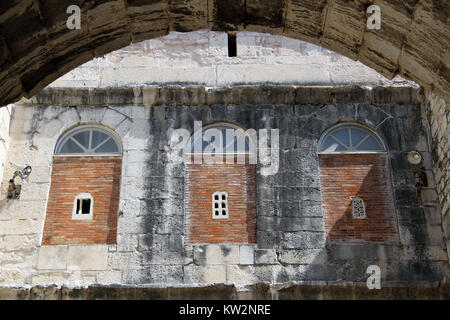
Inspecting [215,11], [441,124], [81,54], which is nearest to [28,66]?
[81,54]

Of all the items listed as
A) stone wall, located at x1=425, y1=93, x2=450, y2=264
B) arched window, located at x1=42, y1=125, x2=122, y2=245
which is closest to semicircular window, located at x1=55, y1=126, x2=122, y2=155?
arched window, located at x1=42, y1=125, x2=122, y2=245

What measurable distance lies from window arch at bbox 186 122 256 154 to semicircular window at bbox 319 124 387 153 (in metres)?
1.23

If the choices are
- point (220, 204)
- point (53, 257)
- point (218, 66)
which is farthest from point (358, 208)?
point (53, 257)

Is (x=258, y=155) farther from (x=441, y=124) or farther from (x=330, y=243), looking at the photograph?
(x=441, y=124)

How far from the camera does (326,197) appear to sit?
1059 cm

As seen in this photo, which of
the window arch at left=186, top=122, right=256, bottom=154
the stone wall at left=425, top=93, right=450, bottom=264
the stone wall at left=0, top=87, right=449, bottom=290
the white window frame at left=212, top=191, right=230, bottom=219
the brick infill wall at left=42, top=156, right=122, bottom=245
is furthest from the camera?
the window arch at left=186, top=122, right=256, bottom=154

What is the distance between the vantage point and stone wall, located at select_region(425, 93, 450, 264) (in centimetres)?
1013

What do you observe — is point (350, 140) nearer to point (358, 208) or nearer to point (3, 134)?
Answer: point (358, 208)

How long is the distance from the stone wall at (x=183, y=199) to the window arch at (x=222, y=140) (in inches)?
6.1

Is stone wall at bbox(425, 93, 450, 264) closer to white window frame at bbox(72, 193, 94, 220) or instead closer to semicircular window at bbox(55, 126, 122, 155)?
semicircular window at bbox(55, 126, 122, 155)

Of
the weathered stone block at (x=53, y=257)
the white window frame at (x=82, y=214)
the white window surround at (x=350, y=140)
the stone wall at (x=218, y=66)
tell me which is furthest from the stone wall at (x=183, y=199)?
the white window frame at (x=82, y=214)

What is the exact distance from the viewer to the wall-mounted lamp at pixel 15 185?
10523mm

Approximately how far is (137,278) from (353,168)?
3837mm
